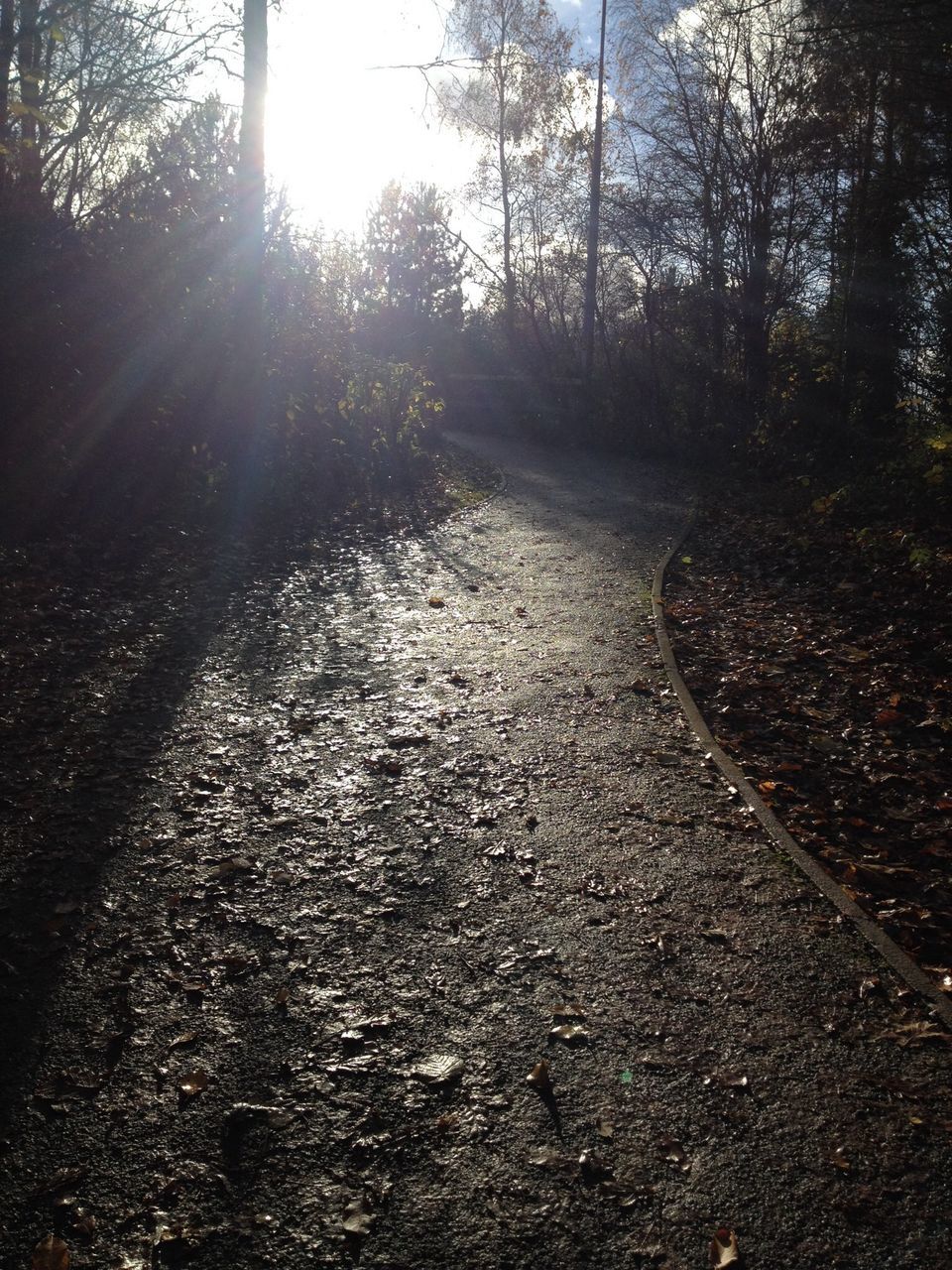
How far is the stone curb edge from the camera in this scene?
3.78m

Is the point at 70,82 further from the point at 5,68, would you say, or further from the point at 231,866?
the point at 231,866

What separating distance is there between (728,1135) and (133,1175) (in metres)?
1.89

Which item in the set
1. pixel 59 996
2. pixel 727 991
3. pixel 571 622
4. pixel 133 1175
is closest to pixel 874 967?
pixel 727 991

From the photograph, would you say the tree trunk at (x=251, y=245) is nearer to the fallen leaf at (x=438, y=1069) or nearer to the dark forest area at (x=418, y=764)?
the dark forest area at (x=418, y=764)

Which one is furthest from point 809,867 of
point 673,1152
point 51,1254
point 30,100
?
point 30,100

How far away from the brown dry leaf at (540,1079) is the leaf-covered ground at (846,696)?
5.82ft

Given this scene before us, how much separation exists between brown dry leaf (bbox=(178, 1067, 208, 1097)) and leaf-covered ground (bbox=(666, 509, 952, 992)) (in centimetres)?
295

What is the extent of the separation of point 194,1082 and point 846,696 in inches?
221

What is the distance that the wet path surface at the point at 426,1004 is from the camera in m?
2.76

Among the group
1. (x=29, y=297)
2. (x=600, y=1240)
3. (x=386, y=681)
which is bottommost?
(x=600, y=1240)

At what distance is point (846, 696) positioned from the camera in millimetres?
7160

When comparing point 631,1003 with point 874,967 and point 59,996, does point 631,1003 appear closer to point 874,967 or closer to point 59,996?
point 874,967

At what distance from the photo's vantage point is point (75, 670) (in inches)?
267

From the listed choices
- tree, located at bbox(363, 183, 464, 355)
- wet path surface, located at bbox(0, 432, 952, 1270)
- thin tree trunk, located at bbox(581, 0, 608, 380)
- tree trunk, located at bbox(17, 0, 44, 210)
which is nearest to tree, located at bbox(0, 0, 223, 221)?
tree trunk, located at bbox(17, 0, 44, 210)
